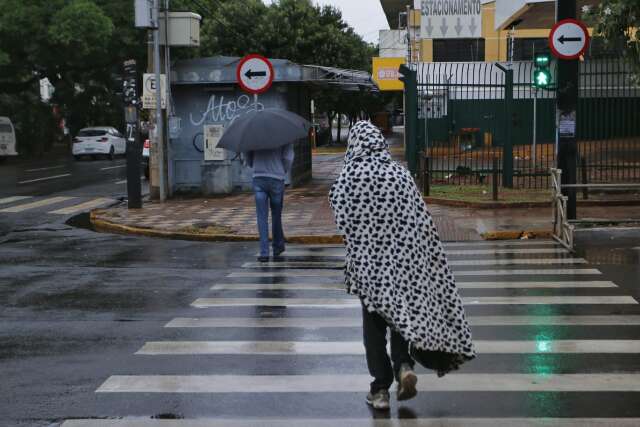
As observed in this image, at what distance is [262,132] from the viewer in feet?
36.6

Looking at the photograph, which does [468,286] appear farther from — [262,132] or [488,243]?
[488,243]

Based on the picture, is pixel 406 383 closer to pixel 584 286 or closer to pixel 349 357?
pixel 349 357

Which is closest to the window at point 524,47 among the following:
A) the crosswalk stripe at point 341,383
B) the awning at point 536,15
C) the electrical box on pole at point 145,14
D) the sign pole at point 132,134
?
the awning at point 536,15

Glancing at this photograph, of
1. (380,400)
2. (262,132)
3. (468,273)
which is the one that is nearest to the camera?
(380,400)

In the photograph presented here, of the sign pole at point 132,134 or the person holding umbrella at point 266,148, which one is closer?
the person holding umbrella at point 266,148

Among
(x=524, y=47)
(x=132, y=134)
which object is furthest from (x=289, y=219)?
(x=524, y=47)

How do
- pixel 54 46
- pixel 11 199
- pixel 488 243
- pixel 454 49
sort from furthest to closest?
pixel 454 49
pixel 54 46
pixel 11 199
pixel 488 243

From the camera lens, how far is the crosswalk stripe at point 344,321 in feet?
24.7

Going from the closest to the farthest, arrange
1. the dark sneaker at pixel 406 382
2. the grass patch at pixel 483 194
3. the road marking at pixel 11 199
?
the dark sneaker at pixel 406 382
the grass patch at pixel 483 194
the road marking at pixel 11 199

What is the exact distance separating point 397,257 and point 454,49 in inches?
1627

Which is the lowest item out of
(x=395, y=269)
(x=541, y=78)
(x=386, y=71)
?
(x=395, y=269)

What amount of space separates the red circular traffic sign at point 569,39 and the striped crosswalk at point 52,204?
33.2ft

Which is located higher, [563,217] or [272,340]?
[563,217]

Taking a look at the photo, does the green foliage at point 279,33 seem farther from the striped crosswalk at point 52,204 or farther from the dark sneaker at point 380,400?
the dark sneaker at point 380,400
